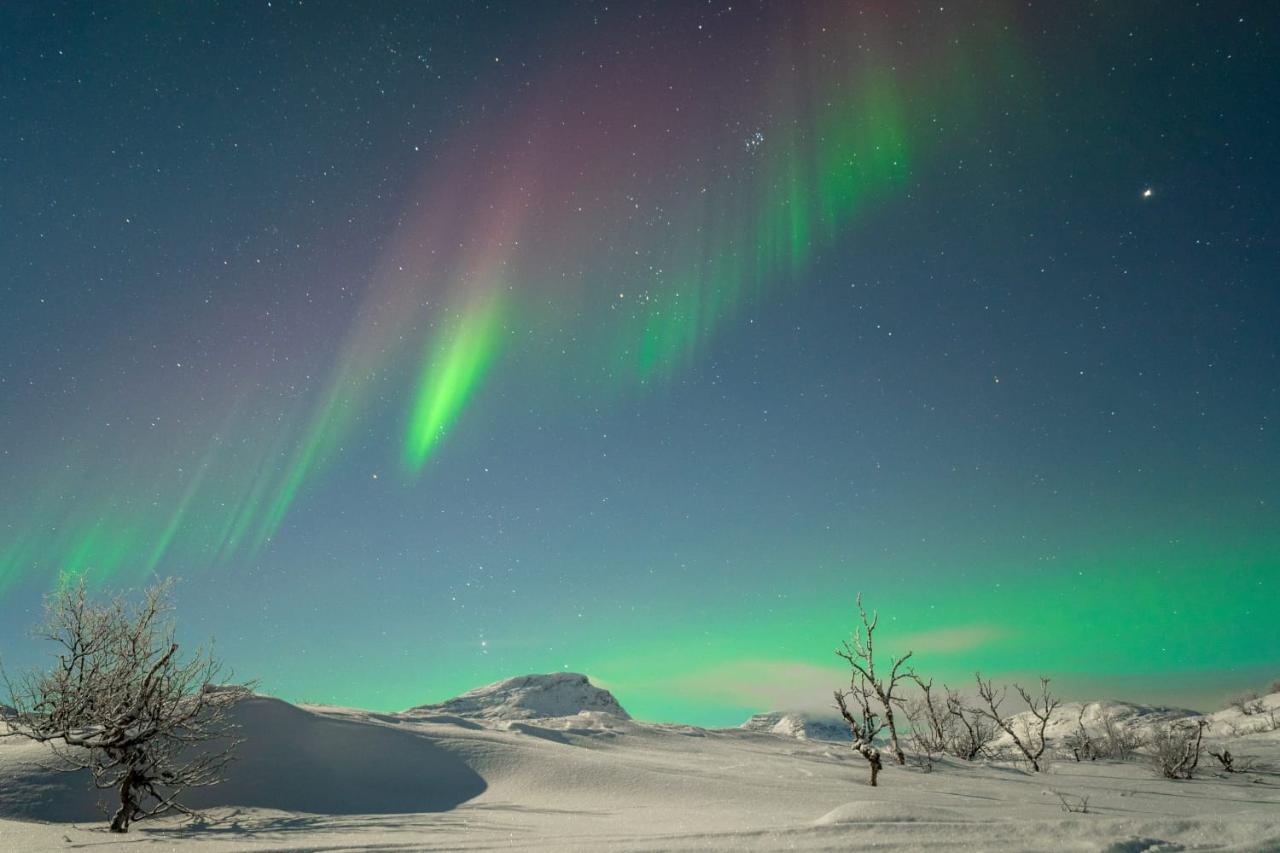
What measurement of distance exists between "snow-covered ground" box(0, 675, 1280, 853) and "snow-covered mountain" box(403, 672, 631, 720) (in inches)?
2981

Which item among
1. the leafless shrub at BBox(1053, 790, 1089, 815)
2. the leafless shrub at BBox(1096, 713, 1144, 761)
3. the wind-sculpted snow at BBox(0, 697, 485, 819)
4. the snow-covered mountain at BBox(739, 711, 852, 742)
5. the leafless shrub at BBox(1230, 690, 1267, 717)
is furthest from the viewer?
the snow-covered mountain at BBox(739, 711, 852, 742)

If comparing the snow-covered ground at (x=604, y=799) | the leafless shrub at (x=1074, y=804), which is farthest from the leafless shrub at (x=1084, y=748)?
the leafless shrub at (x=1074, y=804)

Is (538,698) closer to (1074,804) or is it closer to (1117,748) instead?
(1117,748)

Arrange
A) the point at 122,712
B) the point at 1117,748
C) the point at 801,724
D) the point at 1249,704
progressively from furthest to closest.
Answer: the point at 801,724, the point at 1249,704, the point at 1117,748, the point at 122,712

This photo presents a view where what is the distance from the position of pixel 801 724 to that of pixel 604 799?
14306 cm

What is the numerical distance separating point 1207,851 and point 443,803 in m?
14.0

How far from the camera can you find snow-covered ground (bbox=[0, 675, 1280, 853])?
6.01 m

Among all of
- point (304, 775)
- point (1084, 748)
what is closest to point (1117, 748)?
point (1084, 748)

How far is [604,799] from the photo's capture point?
13406mm

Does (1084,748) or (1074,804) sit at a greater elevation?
(1074,804)

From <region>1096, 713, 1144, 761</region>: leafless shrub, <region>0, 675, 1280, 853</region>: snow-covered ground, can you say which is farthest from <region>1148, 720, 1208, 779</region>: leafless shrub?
<region>1096, 713, 1144, 761</region>: leafless shrub

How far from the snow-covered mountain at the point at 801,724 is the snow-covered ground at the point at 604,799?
122m

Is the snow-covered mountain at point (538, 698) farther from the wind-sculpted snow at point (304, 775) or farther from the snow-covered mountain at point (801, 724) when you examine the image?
the wind-sculpted snow at point (304, 775)

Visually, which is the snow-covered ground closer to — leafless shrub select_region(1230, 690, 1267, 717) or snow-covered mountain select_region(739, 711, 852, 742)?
leafless shrub select_region(1230, 690, 1267, 717)
